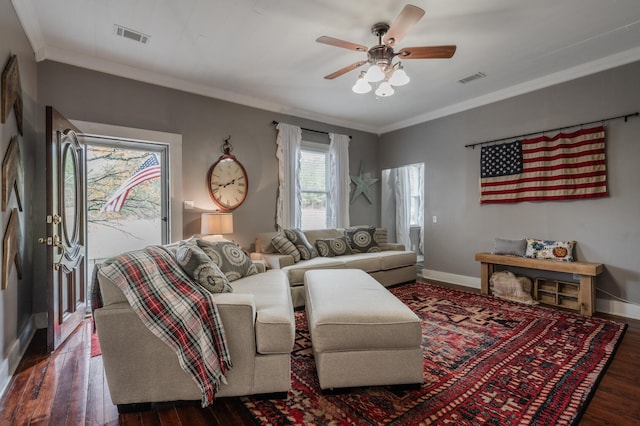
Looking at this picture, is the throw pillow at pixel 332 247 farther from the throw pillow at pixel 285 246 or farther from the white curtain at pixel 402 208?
the white curtain at pixel 402 208

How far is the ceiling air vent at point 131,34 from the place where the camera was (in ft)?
9.16

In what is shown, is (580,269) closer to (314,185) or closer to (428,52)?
(428,52)

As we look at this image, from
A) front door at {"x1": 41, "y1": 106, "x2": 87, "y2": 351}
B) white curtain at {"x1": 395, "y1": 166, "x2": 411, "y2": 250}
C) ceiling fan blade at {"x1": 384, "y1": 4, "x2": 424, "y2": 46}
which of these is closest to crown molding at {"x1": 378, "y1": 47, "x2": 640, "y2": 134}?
white curtain at {"x1": 395, "y1": 166, "x2": 411, "y2": 250}

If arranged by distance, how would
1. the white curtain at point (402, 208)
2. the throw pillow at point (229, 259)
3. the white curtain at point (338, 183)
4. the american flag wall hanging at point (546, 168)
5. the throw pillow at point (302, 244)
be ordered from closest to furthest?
1. the throw pillow at point (229, 259)
2. the american flag wall hanging at point (546, 168)
3. the throw pillow at point (302, 244)
4. the white curtain at point (338, 183)
5. the white curtain at point (402, 208)

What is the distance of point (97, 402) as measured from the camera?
73.5 inches

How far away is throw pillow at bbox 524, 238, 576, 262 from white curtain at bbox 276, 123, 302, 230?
3.23m

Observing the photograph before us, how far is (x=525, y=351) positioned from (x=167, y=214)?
4.02 metres

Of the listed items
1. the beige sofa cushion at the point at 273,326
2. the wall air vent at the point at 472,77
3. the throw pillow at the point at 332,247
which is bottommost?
the beige sofa cushion at the point at 273,326

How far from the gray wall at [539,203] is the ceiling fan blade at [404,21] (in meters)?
2.67

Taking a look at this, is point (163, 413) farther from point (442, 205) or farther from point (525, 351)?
point (442, 205)

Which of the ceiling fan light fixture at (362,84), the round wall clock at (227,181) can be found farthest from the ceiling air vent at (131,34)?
the ceiling fan light fixture at (362,84)

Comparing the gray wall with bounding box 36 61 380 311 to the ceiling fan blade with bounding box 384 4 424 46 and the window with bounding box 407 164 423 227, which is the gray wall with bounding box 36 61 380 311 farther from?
the ceiling fan blade with bounding box 384 4 424 46

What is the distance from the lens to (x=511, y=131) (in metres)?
4.28

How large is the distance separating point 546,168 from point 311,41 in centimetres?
329
